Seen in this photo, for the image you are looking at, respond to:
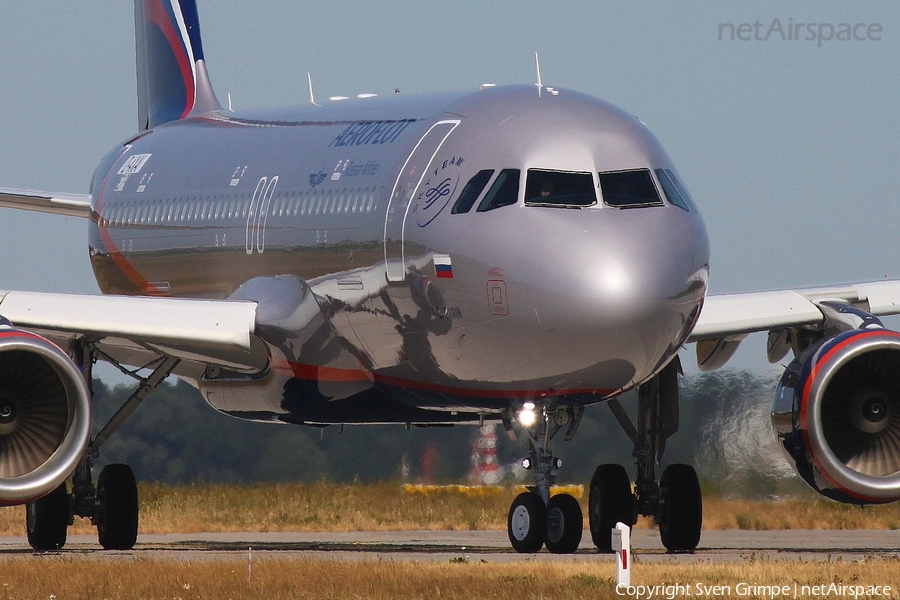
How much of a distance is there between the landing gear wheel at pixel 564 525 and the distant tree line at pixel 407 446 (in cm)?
506

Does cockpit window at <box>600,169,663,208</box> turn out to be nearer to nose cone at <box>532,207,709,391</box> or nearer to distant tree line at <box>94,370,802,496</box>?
nose cone at <box>532,207,709,391</box>

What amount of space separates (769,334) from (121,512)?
7.83 meters

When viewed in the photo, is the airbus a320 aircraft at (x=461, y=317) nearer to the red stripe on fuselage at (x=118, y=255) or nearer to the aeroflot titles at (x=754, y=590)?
the red stripe on fuselage at (x=118, y=255)

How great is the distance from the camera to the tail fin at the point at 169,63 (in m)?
32.0

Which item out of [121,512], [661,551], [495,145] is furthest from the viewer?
[121,512]

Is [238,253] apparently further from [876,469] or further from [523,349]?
[876,469]

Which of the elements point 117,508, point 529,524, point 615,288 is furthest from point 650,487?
point 117,508

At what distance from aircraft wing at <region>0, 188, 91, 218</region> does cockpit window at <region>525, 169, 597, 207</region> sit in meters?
13.4

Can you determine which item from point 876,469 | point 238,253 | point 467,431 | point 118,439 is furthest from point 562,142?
point 118,439

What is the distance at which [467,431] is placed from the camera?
29.1m

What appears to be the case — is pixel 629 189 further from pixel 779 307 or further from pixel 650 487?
pixel 650 487

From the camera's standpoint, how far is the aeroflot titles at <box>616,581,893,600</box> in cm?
1499

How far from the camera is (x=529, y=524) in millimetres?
20000

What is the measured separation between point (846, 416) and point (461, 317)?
4.39m
